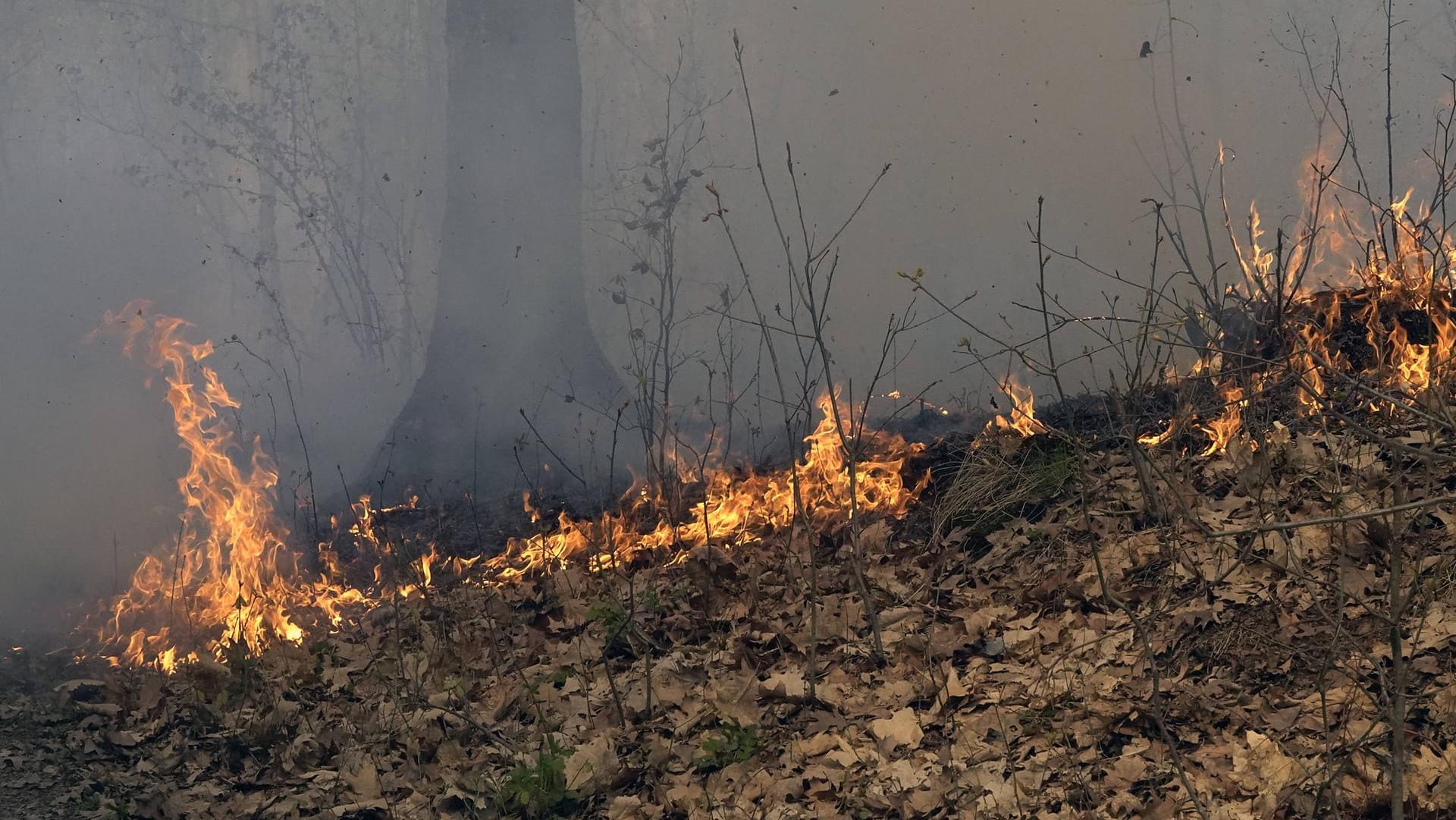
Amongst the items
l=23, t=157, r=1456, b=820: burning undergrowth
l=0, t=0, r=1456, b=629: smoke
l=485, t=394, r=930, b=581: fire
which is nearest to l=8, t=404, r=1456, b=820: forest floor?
l=23, t=157, r=1456, b=820: burning undergrowth

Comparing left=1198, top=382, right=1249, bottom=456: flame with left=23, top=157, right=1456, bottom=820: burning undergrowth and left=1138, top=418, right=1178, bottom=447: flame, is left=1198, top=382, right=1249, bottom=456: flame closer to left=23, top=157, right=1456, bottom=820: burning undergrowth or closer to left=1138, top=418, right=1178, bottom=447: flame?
→ left=23, top=157, right=1456, bottom=820: burning undergrowth

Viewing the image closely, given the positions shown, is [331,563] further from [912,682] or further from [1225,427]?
[1225,427]

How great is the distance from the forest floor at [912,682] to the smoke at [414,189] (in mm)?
2259

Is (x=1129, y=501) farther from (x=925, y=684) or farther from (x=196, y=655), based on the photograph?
(x=196, y=655)

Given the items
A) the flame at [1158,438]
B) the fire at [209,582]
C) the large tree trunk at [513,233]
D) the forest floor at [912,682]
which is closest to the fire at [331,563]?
the fire at [209,582]

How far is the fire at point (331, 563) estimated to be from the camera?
17.8 ft

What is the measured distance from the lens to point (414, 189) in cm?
809

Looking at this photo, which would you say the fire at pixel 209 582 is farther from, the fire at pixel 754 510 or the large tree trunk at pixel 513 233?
the large tree trunk at pixel 513 233

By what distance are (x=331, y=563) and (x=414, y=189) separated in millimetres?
2861

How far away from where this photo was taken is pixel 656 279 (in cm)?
770

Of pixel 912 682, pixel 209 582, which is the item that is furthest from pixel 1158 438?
pixel 209 582

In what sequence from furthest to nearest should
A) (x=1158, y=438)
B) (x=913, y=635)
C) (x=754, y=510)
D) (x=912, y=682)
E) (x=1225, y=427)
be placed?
(x=754, y=510) → (x=1158, y=438) → (x=1225, y=427) → (x=913, y=635) → (x=912, y=682)

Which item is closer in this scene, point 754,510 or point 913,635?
point 913,635

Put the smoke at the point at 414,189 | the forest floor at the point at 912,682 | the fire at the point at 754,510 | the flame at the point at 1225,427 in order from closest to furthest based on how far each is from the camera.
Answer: the forest floor at the point at 912,682, the flame at the point at 1225,427, the fire at the point at 754,510, the smoke at the point at 414,189
